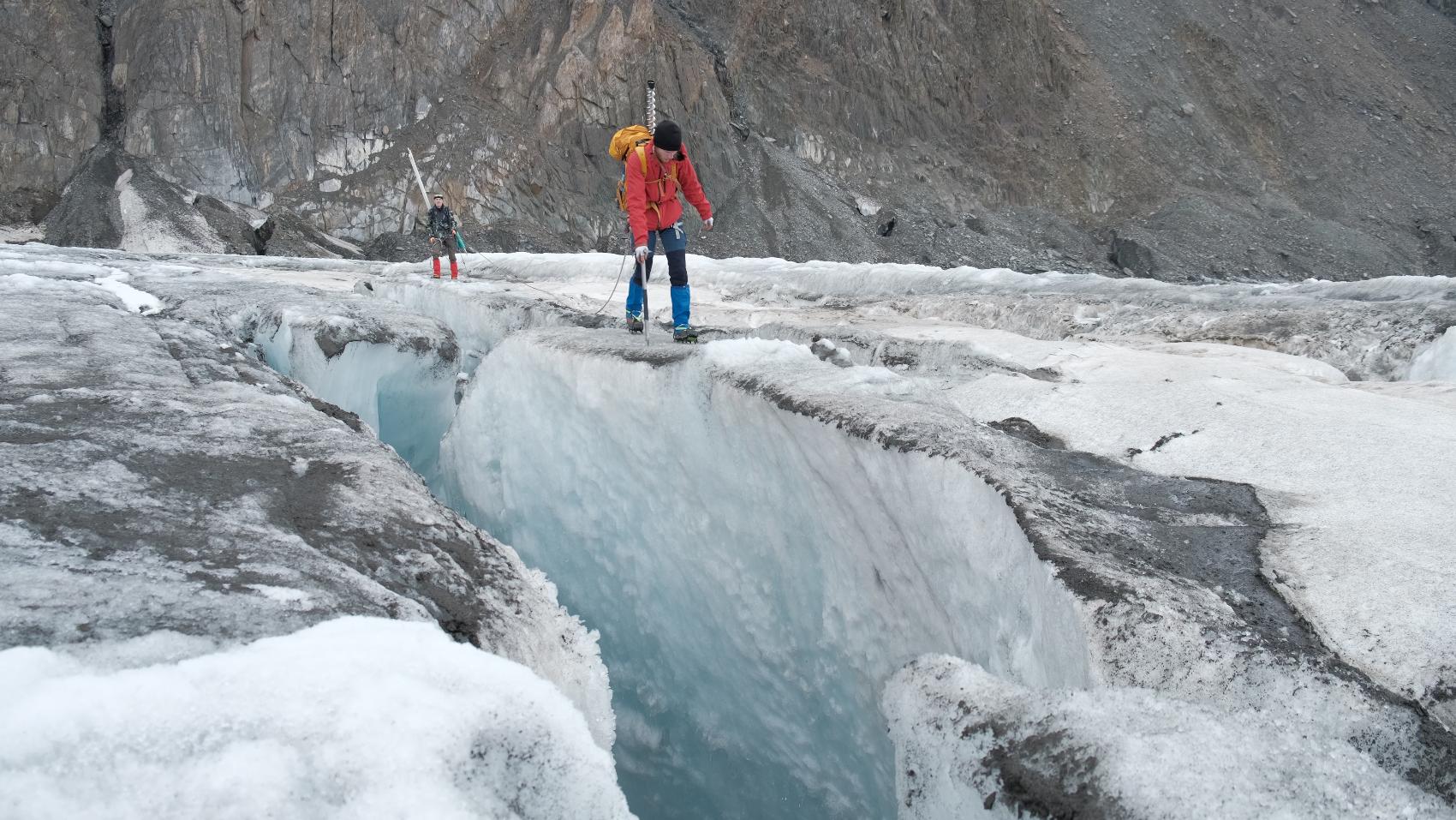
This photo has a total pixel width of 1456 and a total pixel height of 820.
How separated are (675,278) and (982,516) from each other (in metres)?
3.41

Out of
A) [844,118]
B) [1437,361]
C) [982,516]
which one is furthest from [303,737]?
[844,118]

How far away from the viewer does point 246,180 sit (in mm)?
27344

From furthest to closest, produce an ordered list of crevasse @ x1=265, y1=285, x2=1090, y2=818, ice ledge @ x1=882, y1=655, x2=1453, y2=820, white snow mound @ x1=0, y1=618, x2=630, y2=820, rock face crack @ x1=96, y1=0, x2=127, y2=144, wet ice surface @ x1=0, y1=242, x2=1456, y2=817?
rock face crack @ x1=96, y1=0, x2=127, y2=144
crevasse @ x1=265, y1=285, x2=1090, y2=818
wet ice surface @ x1=0, y1=242, x2=1456, y2=817
ice ledge @ x1=882, y1=655, x2=1453, y2=820
white snow mound @ x1=0, y1=618, x2=630, y2=820

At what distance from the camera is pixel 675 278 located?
18.7 feet

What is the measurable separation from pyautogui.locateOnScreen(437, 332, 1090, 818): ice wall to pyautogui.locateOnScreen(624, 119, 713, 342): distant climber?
0.69 meters

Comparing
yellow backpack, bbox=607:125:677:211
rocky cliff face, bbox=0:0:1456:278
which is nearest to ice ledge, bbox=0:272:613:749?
yellow backpack, bbox=607:125:677:211

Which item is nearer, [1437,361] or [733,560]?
[733,560]

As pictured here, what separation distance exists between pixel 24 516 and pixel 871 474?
7.74ft

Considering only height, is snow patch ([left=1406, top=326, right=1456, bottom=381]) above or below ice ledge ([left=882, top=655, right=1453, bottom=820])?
above

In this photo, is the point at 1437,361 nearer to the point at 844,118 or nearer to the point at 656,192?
the point at 656,192

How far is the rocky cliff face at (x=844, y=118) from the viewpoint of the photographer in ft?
90.4

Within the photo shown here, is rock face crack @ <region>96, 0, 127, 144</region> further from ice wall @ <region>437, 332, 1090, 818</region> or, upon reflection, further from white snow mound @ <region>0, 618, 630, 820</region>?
white snow mound @ <region>0, 618, 630, 820</region>

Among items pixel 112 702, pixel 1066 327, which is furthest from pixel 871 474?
pixel 1066 327

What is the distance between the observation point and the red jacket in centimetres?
543
